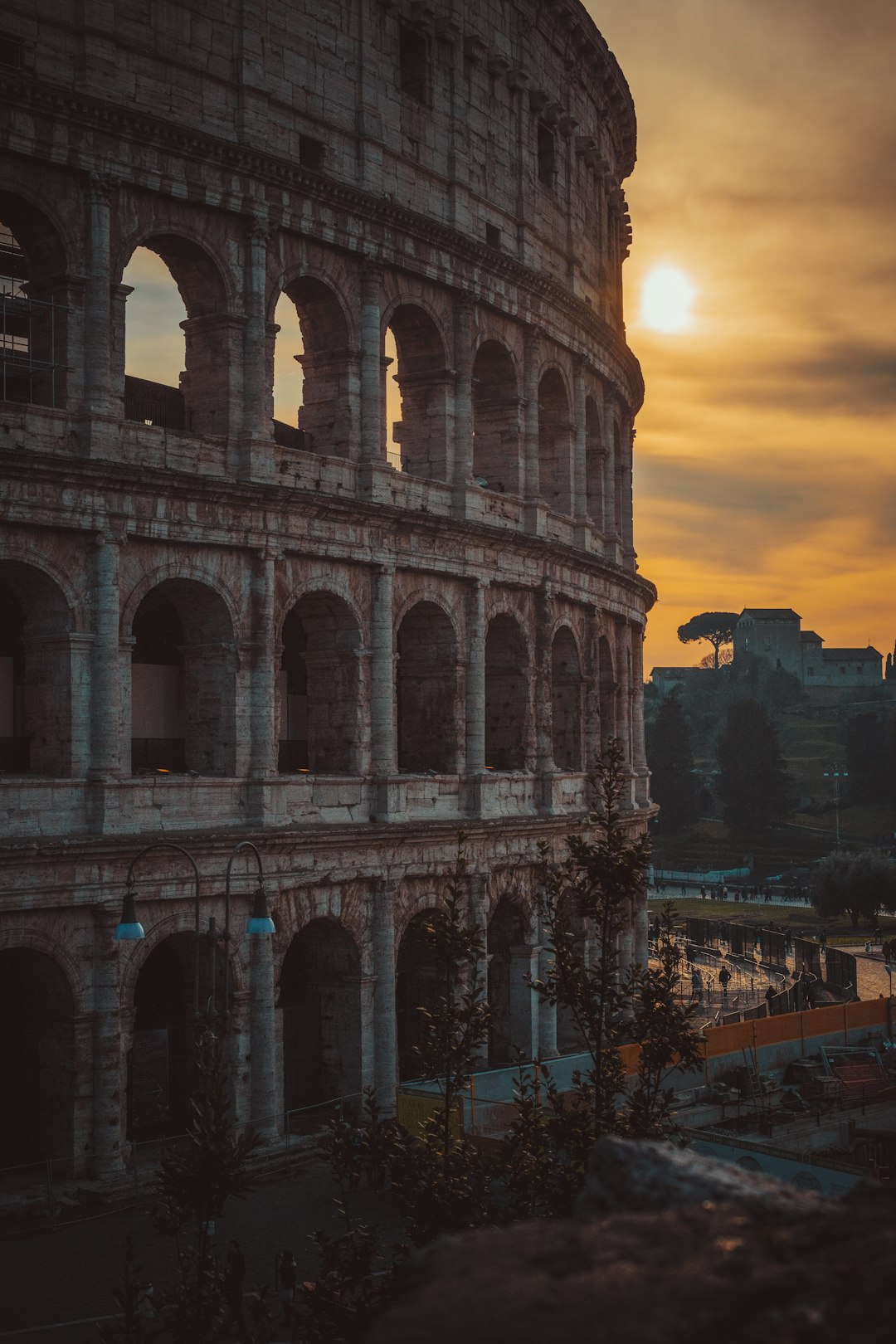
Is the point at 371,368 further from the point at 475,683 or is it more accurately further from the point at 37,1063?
the point at 37,1063

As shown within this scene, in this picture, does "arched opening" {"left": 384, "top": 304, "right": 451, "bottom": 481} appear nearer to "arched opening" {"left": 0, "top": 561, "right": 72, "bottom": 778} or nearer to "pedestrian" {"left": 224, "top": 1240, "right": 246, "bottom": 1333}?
"arched opening" {"left": 0, "top": 561, "right": 72, "bottom": 778}

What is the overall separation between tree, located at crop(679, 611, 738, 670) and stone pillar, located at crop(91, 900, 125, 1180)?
16889 centimetres

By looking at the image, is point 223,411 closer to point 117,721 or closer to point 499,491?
point 117,721

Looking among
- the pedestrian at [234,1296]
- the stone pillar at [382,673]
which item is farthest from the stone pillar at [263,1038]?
the pedestrian at [234,1296]

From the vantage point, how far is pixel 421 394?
29.8 metres

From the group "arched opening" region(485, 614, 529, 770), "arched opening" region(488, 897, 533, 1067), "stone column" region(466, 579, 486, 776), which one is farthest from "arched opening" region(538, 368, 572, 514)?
"arched opening" region(488, 897, 533, 1067)

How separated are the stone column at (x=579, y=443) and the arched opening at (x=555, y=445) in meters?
0.14

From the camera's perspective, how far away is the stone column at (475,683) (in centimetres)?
2931

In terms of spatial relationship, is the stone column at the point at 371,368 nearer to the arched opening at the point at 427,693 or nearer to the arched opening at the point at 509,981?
the arched opening at the point at 427,693

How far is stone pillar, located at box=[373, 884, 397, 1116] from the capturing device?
26.2 m

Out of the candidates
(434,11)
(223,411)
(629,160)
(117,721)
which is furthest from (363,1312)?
(629,160)

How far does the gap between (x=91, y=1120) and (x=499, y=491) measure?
1540 cm

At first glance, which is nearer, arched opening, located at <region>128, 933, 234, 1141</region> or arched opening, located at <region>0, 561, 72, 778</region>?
arched opening, located at <region>0, 561, 72, 778</region>

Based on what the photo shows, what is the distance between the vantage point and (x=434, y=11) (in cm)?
2886
